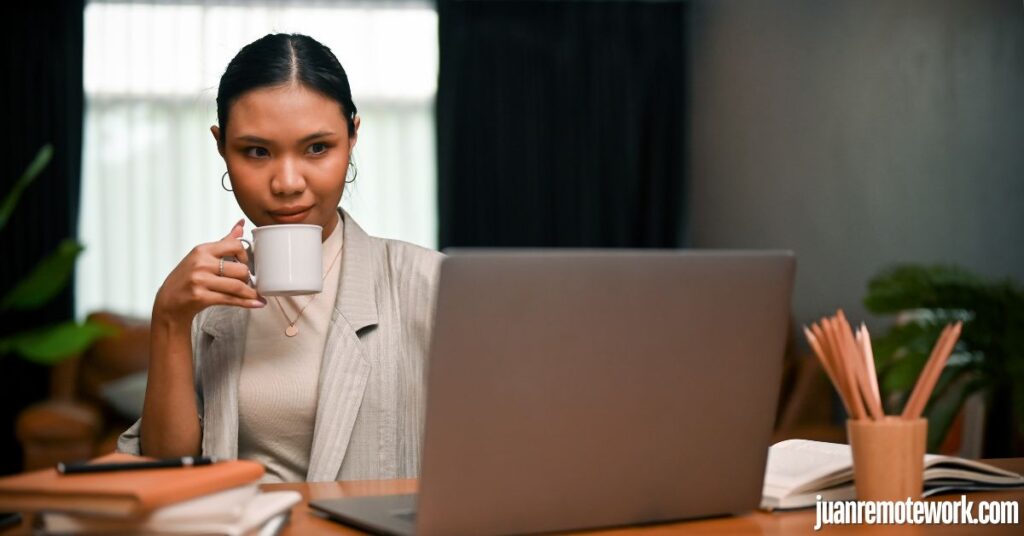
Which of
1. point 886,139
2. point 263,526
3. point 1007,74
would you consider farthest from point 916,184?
point 263,526

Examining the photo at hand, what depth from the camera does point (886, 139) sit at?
13.1ft

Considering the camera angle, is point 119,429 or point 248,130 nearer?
point 248,130

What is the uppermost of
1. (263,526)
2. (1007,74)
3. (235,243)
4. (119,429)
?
(1007,74)

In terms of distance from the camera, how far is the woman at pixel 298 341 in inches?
57.7

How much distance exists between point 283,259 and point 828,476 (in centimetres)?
66

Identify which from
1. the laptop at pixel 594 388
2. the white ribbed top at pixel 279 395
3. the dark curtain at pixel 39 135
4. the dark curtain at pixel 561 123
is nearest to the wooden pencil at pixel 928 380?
the laptop at pixel 594 388

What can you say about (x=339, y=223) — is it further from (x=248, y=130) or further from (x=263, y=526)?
(x=263, y=526)

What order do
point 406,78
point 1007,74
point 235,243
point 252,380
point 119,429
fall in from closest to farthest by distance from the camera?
1. point 235,243
2. point 252,380
3. point 1007,74
4. point 119,429
5. point 406,78

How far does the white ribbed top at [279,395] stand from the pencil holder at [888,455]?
30.2 inches

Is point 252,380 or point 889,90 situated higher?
point 889,90

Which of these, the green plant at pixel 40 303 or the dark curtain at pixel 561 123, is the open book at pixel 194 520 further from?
the dark curtain at pixel 561 123

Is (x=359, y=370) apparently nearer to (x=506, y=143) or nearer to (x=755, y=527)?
(x=755, y=527)

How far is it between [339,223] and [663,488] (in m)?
0.87

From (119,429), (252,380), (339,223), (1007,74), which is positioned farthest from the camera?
(119,429)
